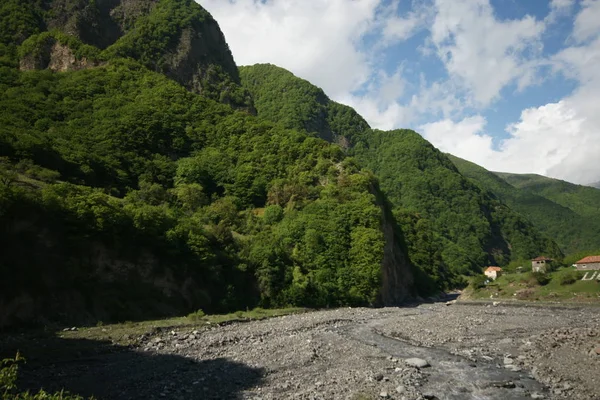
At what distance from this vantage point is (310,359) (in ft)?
73.1

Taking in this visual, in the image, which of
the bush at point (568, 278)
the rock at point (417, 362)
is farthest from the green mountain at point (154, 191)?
the bush at point (568, 278)

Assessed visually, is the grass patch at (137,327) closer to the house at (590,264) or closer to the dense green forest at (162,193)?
the dense green forest at (162,193)

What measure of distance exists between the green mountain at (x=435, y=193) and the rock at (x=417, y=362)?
389 feet

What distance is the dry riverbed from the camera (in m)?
17.0

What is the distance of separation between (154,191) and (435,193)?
133476mm

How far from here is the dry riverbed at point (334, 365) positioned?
55.8 feet

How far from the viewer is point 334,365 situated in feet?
70.0

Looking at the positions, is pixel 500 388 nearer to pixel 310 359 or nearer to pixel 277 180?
pixel 310 359

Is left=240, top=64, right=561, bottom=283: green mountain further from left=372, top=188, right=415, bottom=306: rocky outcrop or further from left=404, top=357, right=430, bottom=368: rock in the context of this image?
left=404, top=357, right=430, bottom=368: rock

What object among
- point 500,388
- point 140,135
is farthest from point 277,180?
point 500,388

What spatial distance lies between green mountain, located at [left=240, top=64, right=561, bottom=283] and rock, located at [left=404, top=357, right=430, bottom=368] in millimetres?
118425

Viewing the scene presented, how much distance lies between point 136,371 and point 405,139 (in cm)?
18429

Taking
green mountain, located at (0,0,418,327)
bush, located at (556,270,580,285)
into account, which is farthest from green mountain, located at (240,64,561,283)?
bush, located at (556,270,580,285)

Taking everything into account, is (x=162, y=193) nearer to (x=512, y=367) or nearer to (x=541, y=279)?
(x=512, y=367)
